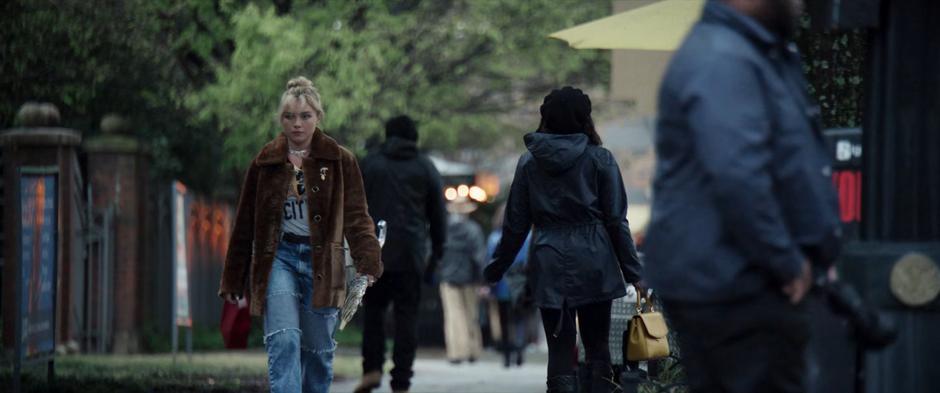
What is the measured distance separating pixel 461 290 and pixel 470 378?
3.55 metres

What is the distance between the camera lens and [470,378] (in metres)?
15.8

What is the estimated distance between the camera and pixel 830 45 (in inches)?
356

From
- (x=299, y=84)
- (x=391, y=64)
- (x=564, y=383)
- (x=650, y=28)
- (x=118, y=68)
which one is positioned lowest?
(x=564, y=383)

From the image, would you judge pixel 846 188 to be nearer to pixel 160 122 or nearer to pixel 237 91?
pixel 237 91

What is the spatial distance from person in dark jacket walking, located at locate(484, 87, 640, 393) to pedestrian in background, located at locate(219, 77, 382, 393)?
804 mm

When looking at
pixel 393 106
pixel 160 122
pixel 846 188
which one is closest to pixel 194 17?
pixel 160 122

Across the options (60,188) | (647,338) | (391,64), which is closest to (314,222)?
(647,338)

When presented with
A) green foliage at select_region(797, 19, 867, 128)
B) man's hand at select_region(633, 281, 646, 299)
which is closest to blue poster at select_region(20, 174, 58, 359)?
man's hand at select_region(633, 281, 646, 299)

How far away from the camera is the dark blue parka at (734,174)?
14.6ft

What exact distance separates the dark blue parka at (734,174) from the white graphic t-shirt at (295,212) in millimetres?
3699

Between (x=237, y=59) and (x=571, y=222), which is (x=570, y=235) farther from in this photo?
(x=237, y=59)

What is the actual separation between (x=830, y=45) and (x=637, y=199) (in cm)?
1792

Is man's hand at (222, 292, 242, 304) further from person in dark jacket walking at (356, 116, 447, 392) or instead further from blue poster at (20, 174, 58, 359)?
person in dark jacket walking at (356, 116, 447, 392)

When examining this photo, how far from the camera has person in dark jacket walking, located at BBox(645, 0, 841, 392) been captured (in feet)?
14.6
